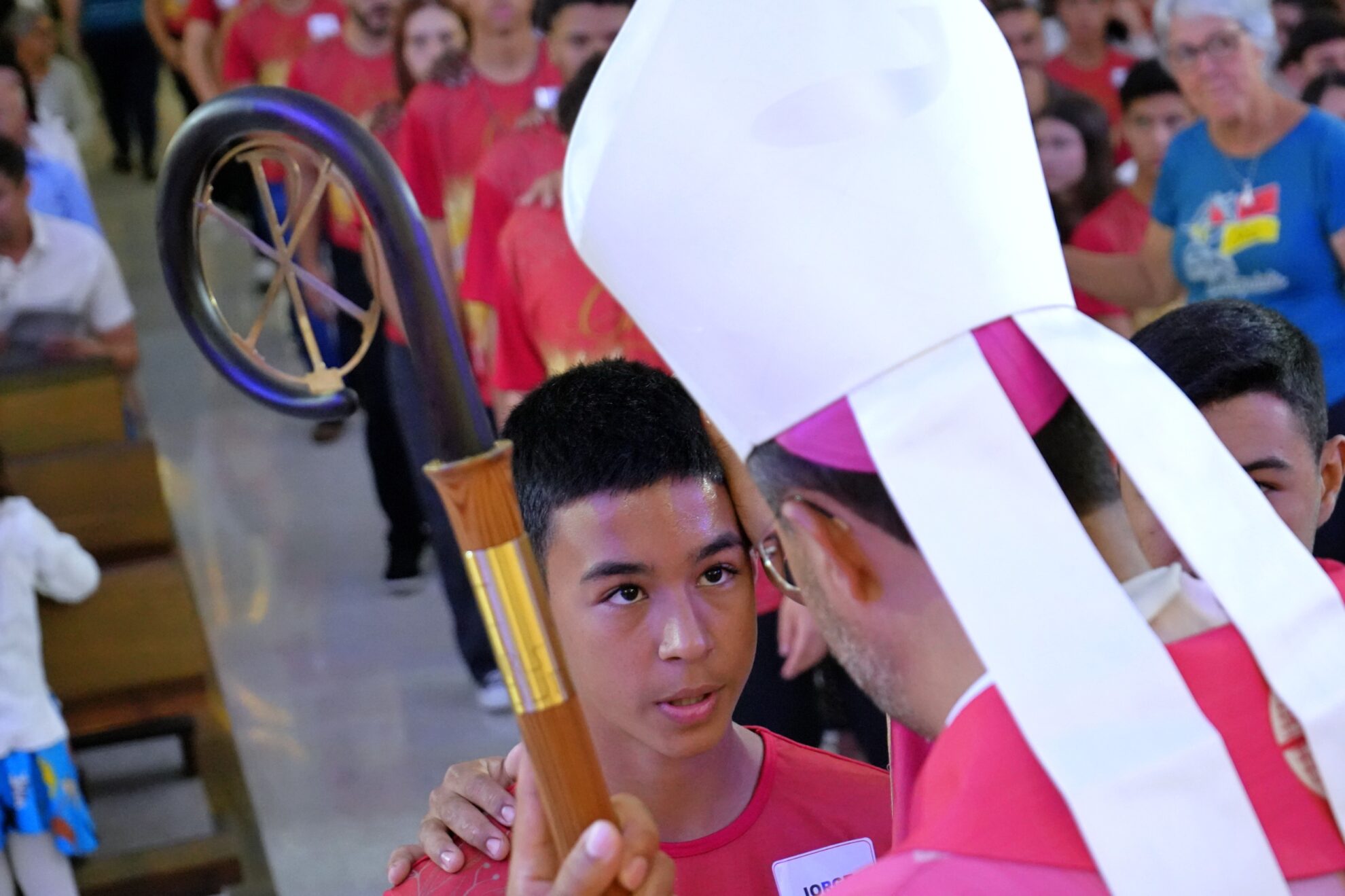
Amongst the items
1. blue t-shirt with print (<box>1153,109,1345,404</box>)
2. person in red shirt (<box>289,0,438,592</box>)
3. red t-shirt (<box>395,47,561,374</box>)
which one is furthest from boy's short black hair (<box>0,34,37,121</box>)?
blue t-shirt with print (<box>1153,109,1345,404</box>)

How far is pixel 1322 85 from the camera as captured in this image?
432 centimetres

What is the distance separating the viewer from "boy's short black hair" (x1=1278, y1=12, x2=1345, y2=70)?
14.8 ft

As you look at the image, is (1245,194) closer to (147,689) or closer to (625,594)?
(625,594)

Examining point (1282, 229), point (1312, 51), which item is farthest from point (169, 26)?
point (1282, 229)

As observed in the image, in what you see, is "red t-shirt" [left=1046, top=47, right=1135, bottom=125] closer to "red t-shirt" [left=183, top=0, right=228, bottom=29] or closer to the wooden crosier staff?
"red t-shirt" [left=183, top=0, right=228, bottom=29]

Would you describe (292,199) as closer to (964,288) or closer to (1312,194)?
(964,288)

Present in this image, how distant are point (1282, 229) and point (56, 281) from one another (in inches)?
115

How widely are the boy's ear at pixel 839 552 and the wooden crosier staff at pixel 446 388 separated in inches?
8.2

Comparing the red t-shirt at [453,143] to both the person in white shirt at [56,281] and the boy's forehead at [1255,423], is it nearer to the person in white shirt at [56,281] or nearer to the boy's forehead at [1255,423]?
the person in white shirt at [56,281]

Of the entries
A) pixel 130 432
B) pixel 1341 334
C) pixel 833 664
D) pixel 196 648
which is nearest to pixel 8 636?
pixel 196 648

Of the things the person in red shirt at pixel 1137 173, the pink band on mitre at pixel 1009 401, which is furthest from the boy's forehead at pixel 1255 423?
the person in red shirt at pixel 1137 173

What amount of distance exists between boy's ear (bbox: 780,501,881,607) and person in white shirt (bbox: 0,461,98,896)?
2586 millimetres

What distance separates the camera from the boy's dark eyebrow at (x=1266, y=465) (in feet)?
5.68

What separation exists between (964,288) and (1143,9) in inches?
225
